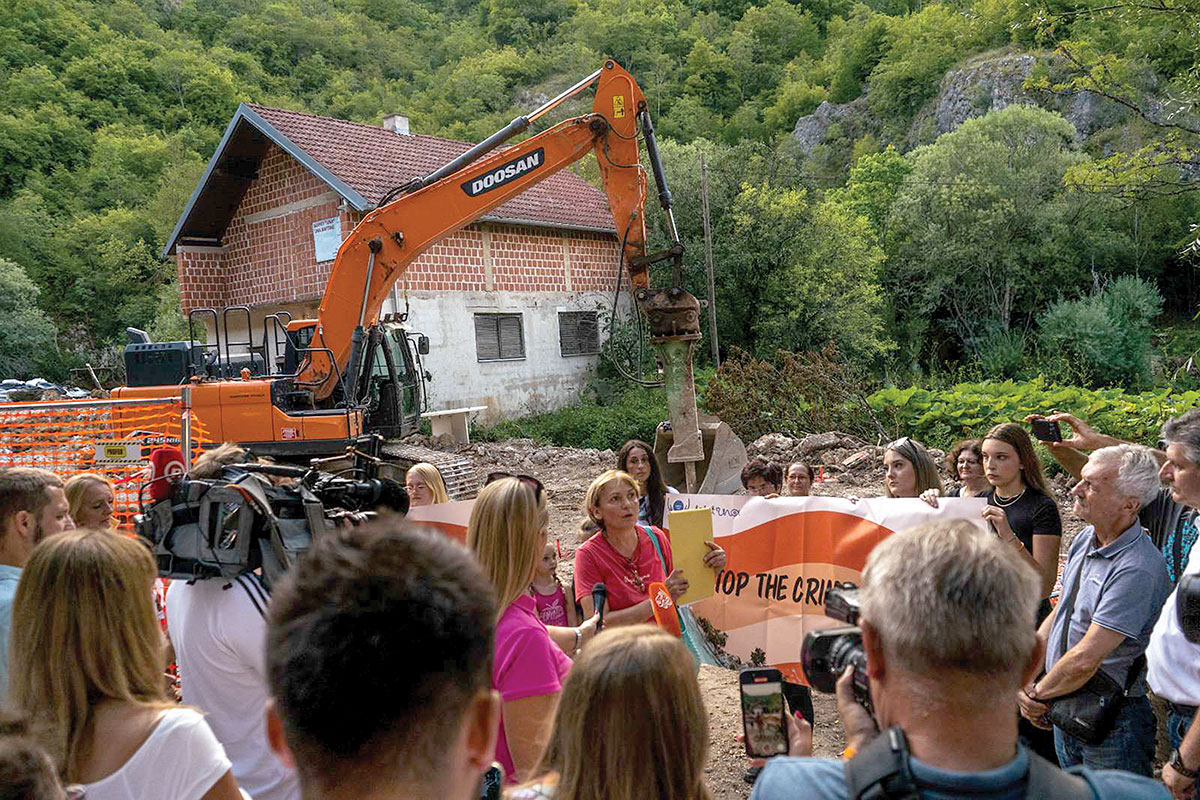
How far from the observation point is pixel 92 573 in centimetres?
216

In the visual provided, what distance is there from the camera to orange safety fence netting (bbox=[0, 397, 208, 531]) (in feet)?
25.6

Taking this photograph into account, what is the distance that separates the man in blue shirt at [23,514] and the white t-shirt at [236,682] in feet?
2.37

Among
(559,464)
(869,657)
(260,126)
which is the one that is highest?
(260,126)

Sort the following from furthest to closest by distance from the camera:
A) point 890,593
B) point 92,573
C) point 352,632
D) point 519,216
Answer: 1. point 519,216
2. point 92,573
3. point 890,593
4. point 352,632

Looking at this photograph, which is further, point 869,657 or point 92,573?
point 92,573

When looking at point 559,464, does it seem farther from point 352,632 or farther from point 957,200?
point 957,200

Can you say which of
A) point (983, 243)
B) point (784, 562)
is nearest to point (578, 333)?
point (983, 243)

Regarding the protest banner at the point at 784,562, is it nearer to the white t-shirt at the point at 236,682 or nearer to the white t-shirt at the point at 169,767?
the white t-shirt at the point at 236,682

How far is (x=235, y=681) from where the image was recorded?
2789mm

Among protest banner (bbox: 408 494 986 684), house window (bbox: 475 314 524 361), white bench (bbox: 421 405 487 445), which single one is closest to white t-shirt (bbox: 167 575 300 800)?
protest banner (bbox: 408 494 986 684)

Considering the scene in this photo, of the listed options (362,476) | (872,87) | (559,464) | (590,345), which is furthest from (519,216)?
(872,87)

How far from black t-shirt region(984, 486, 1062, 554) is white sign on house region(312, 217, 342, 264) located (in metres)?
18.3

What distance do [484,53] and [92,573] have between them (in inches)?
3265

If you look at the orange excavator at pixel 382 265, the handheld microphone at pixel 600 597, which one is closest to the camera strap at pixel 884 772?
the handheld microphone at pixel 600 597
